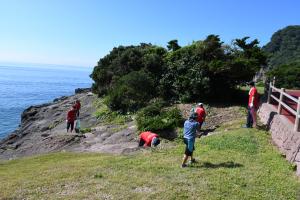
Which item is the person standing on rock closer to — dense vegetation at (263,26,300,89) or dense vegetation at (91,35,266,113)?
dense vegetation at (91,35,266,113)

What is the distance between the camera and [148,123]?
824 inches

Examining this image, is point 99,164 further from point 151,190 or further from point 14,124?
point 14,124

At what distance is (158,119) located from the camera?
69.4 feet

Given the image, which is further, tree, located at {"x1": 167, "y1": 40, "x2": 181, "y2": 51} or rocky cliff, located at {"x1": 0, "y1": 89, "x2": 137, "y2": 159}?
tree, located at {"x1": 167, "y1": 40, "x2": 181, "y2": 51}

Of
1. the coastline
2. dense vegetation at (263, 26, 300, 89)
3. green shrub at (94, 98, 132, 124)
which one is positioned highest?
dense vegetation at (263, 26, 300, 89)

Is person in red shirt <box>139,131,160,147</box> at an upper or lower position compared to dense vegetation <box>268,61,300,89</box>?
lower

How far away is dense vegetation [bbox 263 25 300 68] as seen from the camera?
85588 mm

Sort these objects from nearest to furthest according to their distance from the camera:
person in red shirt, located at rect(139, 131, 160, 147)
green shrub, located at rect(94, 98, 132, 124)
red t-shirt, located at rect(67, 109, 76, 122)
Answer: person in red shirt, located at rect(139, 131, 160, 147)
red t-shirt, located at rect(67, 109, 76, 122)
green shrub, located at rect(94, 98, 132, 124)

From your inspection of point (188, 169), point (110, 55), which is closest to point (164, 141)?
point (188, 169)

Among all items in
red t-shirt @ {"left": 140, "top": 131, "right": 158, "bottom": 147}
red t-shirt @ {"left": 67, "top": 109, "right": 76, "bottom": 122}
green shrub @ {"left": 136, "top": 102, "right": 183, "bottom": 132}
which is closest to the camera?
red t-shirt @ {"left": 140, "top": 131, "right": 158, "bottom": 147}

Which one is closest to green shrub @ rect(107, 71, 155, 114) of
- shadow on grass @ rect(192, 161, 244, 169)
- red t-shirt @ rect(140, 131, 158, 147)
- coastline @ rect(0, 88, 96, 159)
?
coastline @ rect(0, 88, 96, 159)

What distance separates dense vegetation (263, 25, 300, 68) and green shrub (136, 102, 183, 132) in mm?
65000

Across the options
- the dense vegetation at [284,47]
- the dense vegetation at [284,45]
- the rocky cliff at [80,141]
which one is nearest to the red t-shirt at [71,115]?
the rocky cliff at [80,141]

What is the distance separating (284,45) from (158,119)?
259 ft
